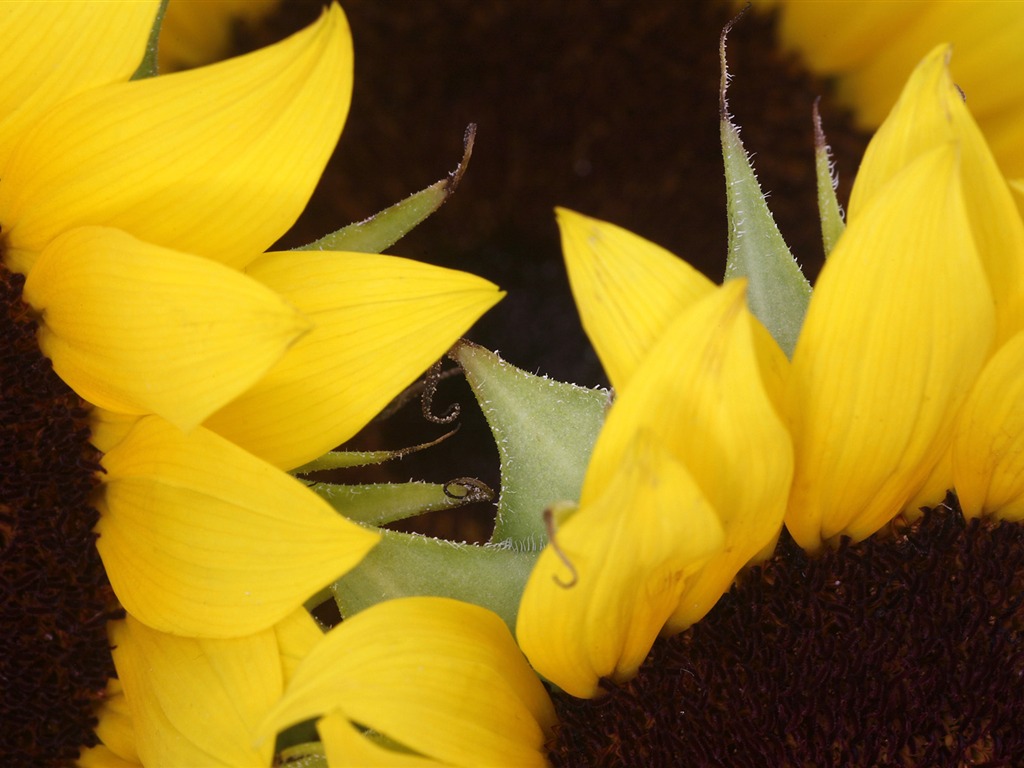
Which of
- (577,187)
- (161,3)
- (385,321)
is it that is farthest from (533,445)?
(577,187)

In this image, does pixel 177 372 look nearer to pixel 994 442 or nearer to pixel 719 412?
pixel 719 412

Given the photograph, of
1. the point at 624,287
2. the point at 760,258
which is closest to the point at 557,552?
the point at 624,287

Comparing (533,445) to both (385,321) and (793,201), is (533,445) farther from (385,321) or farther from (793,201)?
(793,201)

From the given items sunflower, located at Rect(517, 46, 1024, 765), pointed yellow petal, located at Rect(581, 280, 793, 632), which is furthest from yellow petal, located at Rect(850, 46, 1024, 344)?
pointed yellow petal, located at Rect(581, 280, 793, 632)

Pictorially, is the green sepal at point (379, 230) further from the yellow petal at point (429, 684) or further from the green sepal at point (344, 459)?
the yellow petal at point (429, 684)

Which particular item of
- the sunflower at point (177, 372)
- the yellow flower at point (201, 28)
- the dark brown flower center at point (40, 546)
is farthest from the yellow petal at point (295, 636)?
the yellow flower at point (201, 28)
